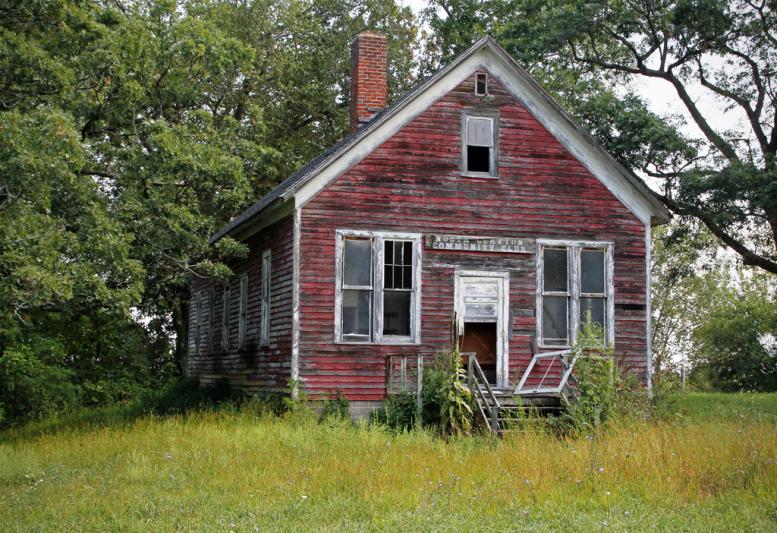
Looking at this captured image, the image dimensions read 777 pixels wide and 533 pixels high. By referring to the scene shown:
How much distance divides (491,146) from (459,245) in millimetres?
2184

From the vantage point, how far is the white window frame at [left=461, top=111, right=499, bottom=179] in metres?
21.2

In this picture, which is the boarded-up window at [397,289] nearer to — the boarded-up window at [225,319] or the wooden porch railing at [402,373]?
the wooden porch railing at [402,373]

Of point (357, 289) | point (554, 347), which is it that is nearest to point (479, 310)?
point (554, 347)

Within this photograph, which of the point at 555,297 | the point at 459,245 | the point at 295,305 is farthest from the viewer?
the point at 555,297

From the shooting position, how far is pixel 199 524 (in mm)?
10766

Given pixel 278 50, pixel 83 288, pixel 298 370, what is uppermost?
pixel 278 50

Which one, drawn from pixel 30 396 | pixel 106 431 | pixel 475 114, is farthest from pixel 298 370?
pixel 30 396

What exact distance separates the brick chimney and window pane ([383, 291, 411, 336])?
5.44 meters

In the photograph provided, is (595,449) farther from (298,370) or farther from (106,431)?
(106,431)

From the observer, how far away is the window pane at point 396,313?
20.5 meters

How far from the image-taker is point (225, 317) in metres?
26.7

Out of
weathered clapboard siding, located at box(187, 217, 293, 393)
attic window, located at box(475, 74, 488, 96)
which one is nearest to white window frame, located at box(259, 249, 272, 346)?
weathered clapboard siding, located at box(187, 217, 293, 393)

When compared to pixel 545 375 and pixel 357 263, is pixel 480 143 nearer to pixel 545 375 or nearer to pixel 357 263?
pixel 357 263

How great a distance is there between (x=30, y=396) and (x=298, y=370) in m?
14.4
